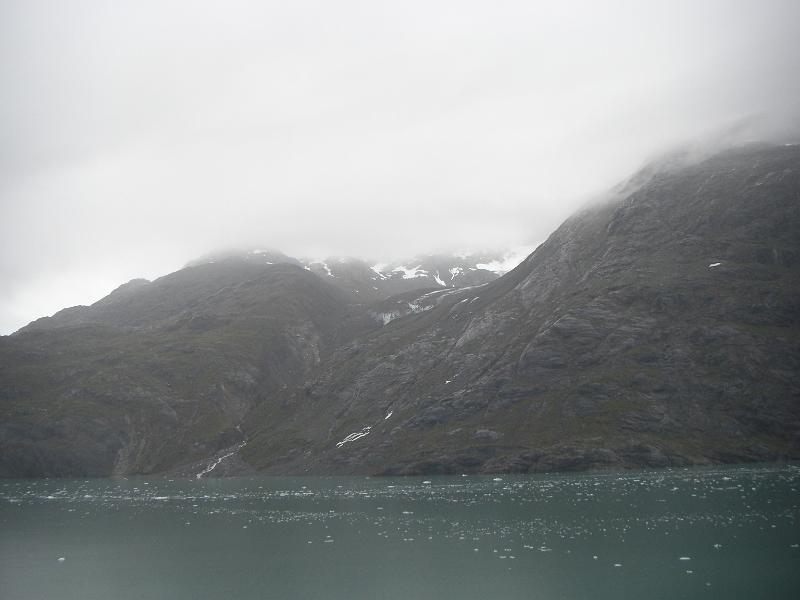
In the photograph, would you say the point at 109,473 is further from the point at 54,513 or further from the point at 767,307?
the point at 767,307

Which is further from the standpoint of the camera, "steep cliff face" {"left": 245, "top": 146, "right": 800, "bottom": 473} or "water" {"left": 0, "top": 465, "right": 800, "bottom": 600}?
"steep cliff face" {"left": 245, "top": 146, "right": 800, "bottom": 473}

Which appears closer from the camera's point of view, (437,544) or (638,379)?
(437,544)

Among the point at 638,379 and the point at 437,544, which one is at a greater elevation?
the point at 437,544

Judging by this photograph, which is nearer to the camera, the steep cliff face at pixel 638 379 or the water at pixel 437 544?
the water at pixel 437 544

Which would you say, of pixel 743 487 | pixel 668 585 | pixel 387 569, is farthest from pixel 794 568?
pixel 743 487
